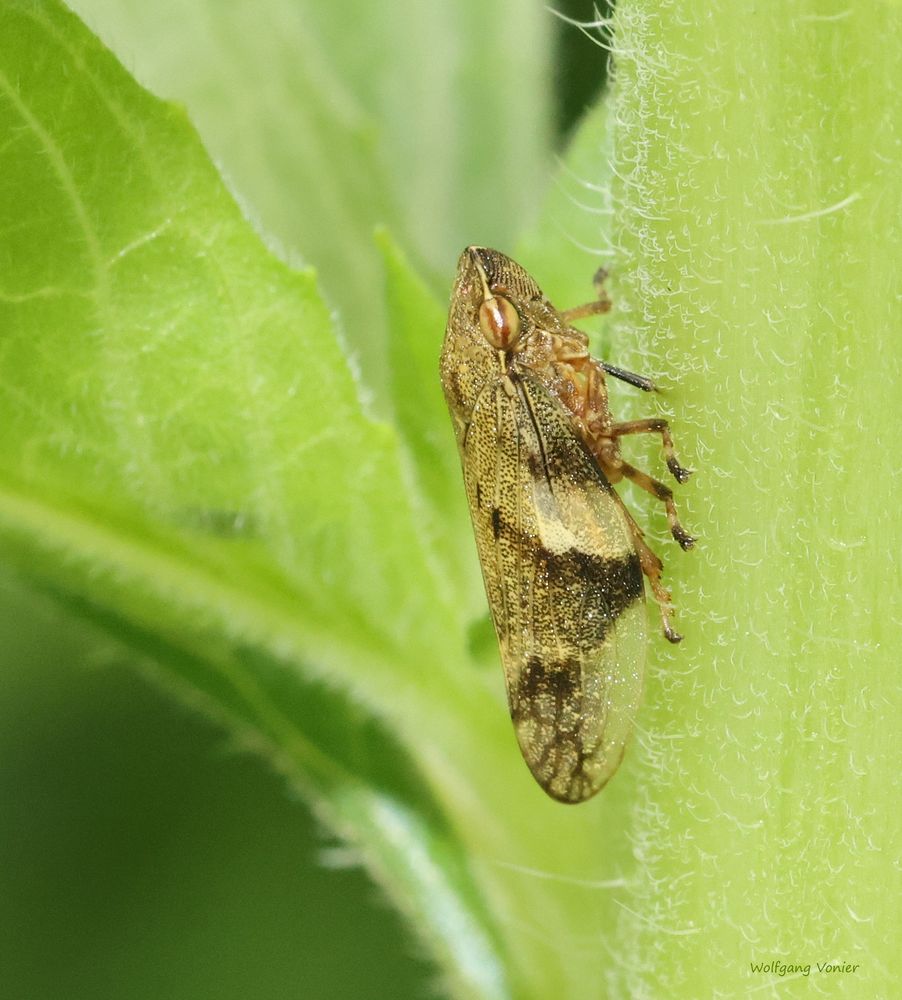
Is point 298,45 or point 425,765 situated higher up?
point 298,45

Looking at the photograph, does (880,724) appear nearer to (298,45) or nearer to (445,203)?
(298,45)

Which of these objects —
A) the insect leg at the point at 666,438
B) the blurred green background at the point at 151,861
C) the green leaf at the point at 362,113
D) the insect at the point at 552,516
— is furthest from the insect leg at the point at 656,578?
the blurred green background at the point at 151,861

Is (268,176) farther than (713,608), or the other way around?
(268,176)

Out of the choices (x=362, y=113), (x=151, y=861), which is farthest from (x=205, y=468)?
(x=151, y=861)

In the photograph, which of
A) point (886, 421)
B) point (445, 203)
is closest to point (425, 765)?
point (886, 421)

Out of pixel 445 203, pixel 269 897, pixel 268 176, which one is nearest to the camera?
pixel 268 176

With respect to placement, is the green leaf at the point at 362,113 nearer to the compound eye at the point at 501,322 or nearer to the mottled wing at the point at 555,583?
the compound eye at the point at 501,322

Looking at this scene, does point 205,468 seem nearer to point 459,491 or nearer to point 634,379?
point 459,491

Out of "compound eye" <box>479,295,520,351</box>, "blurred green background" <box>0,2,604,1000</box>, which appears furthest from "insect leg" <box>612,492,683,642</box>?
"blurred green background" <box>0,2,604,1000</box>
